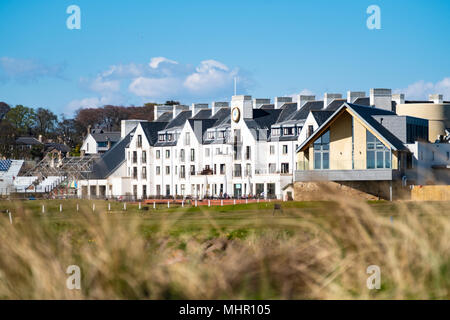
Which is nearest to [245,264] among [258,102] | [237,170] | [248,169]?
[248,169]

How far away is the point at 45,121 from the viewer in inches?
6048

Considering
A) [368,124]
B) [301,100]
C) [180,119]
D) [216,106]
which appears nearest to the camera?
[368,124]

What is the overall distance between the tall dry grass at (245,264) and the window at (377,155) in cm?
4735

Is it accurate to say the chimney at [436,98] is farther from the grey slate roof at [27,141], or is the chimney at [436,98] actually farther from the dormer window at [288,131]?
the grey slate roof at [27,141]

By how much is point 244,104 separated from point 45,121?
77.0m

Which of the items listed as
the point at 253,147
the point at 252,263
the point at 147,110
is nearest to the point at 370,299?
the point at 252,263

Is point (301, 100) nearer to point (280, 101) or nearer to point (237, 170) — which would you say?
point (280, 101)

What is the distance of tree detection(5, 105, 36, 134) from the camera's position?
148750 mm

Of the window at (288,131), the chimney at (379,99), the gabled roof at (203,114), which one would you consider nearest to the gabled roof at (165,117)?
the gabled roof at (203,114)

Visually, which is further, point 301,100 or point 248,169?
point 301,100

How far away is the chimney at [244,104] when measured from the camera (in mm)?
85625

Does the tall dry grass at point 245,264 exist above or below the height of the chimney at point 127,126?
below

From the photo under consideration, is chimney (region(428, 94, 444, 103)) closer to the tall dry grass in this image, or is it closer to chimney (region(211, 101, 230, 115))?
chimney (region(211, 101, 230, 115))

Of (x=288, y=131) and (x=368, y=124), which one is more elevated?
(x=288, y=131)
